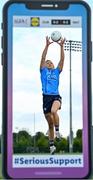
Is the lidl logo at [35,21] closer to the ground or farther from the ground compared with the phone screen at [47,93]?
farther from the ground

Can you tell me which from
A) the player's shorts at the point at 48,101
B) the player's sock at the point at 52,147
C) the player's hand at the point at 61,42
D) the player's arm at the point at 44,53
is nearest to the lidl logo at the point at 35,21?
the player's arm at the point at 44,53

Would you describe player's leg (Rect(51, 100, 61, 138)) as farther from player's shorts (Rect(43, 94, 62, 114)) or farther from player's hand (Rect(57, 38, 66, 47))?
player's hand (Rect(57, 38, 66, 47))

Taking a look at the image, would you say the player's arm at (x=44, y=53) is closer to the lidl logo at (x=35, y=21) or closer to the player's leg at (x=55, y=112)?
the lidl logo at (x=35, y=21)

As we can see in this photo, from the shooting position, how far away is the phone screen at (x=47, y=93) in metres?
7.47

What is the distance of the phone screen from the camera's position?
7.47 m

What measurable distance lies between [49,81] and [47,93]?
13 cm

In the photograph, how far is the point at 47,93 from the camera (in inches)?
299

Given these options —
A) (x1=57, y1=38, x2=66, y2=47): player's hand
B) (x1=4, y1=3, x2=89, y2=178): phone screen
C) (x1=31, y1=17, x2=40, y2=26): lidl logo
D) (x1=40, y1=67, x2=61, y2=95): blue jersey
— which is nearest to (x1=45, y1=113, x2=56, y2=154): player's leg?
(x1=4, y1=3, x2=89, y2=178): phone screen

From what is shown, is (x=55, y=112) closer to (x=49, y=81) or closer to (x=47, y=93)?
(x=47, y=93)

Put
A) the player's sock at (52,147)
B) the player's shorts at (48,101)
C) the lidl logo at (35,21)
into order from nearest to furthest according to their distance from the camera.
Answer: the player's sock at (52,147), the player's shorts at (48,101), the lidl logo at (35,21)

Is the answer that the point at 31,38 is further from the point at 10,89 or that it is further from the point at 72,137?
the point at 72,137

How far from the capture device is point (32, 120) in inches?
292

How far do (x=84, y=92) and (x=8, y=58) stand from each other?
82 centimetres

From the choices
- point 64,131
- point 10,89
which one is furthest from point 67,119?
point 10,89
